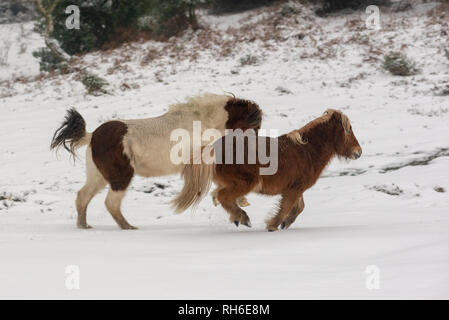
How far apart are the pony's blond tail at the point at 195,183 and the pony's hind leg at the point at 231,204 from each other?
0.73 feet

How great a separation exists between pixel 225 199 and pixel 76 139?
2.13 metres

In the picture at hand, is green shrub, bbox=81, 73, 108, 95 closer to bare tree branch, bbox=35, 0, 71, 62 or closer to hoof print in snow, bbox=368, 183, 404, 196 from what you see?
bare tree branch, bbox=35, 0, 71, 62

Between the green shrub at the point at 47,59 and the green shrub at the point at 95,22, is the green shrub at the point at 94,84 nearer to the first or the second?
the green shrub at the point at 47,59

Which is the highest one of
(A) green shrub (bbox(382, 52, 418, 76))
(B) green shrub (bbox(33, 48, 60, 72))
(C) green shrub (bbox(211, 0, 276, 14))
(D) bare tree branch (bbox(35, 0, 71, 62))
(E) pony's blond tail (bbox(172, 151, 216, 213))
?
(C) green shrub (bbox(211, 0, 276, 14))

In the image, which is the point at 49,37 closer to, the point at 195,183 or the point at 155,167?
the point at 155,167

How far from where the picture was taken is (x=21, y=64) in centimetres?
2559

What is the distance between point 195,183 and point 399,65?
10310 mm

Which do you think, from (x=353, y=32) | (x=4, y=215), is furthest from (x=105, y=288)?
(x=353, y=32)

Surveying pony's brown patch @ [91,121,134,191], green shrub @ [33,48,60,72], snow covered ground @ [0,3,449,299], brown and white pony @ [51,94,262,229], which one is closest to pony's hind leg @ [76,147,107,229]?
brown and white pony @ [51,94,262,229]

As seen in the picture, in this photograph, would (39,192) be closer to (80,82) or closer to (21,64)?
(80,82)

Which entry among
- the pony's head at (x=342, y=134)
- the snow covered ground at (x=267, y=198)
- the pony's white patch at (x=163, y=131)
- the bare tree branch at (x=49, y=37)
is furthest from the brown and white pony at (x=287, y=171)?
the bare tree branch at (x=49, y=37)

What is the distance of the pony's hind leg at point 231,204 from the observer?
619 centimetres

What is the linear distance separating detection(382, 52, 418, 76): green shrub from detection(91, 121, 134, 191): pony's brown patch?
33.4 ft

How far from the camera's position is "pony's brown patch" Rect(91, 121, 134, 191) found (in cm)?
679
